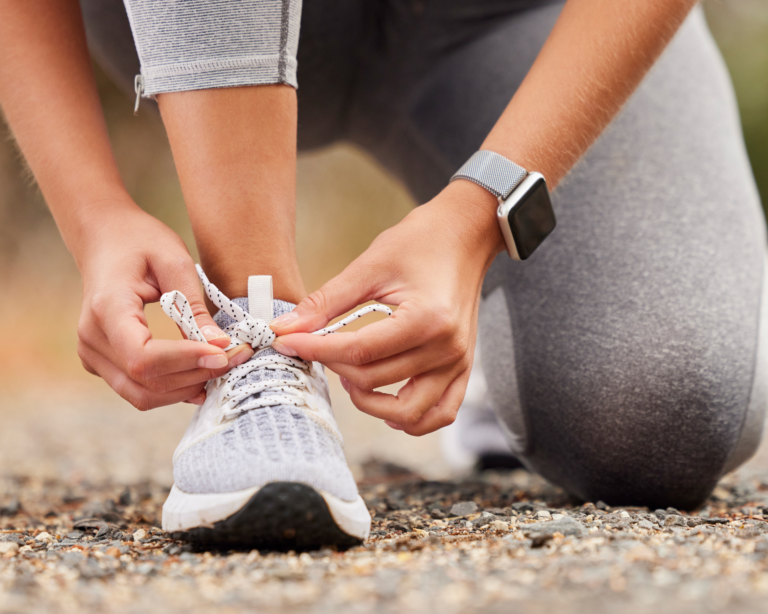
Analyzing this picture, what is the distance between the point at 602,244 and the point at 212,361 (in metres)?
0.78

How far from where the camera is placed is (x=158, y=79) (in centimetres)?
88

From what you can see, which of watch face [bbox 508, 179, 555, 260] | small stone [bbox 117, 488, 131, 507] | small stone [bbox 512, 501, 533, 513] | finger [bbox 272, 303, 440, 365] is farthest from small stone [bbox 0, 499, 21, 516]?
watch face [bbox 508, 179, 555, 260]

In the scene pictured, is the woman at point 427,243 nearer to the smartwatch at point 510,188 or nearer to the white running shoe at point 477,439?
the smartwatch at point 510,188

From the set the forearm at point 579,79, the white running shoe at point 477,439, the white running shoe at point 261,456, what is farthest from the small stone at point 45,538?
the white running shoe at point 477,439

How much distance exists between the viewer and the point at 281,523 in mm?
681

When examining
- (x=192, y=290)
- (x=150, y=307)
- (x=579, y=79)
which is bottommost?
(x=192, y=290)

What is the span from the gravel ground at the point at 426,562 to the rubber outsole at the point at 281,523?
0.02m

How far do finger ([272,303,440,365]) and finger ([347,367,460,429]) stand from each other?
5 cm

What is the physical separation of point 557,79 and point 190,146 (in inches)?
19.3

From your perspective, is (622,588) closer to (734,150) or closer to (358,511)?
(358,511)

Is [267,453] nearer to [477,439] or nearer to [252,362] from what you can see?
[252,362]

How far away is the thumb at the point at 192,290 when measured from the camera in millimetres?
797

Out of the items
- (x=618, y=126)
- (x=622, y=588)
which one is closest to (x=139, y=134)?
(x=618, y=126)

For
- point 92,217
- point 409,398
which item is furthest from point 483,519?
point 92,217
